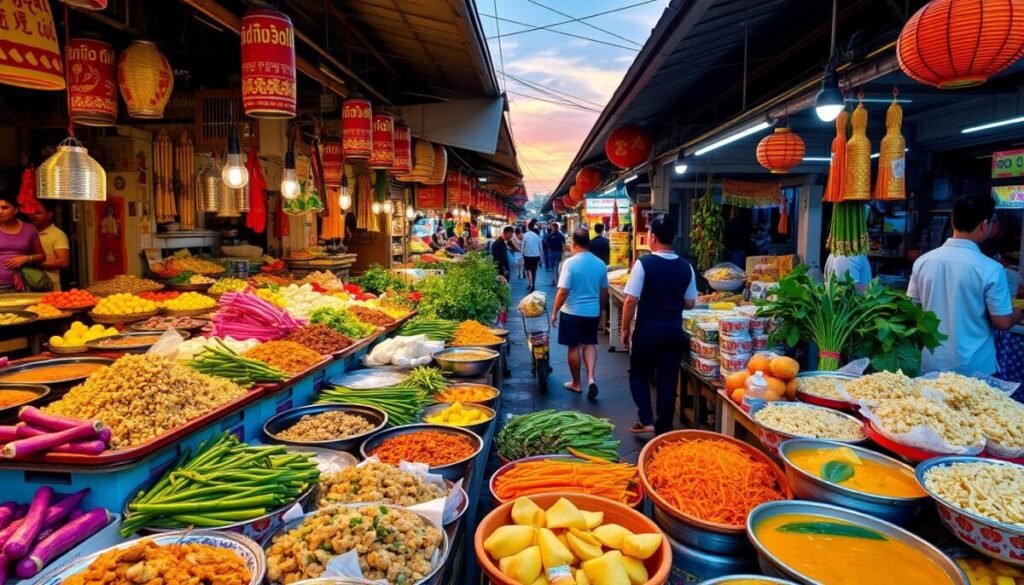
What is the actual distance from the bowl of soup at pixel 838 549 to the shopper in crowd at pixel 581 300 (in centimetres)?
501

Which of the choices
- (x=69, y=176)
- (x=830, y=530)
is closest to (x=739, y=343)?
(x=830, y=530)

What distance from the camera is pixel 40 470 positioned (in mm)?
2299

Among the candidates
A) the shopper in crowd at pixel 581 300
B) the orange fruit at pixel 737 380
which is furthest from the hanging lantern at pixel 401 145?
the orange fruit at pixel 737 380

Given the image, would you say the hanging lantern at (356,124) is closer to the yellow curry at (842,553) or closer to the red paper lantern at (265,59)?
the red paper lantern at (265,59)

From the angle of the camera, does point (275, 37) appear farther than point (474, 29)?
No

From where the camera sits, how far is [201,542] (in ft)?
6.83

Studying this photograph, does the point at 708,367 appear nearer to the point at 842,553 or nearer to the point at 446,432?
the point at 446,432

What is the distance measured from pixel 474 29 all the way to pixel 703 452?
15.1ft

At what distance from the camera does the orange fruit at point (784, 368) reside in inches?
139

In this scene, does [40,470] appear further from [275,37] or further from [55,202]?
[55,202]

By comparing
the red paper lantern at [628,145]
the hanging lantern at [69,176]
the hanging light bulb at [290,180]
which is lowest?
the hanging lantern at [69,176]

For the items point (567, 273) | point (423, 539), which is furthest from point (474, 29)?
point (423, 539)

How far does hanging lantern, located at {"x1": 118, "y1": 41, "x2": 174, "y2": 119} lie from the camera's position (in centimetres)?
416

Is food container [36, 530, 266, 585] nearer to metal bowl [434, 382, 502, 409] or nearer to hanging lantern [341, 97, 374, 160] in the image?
metal bowl [434, 382, 502, 409]
